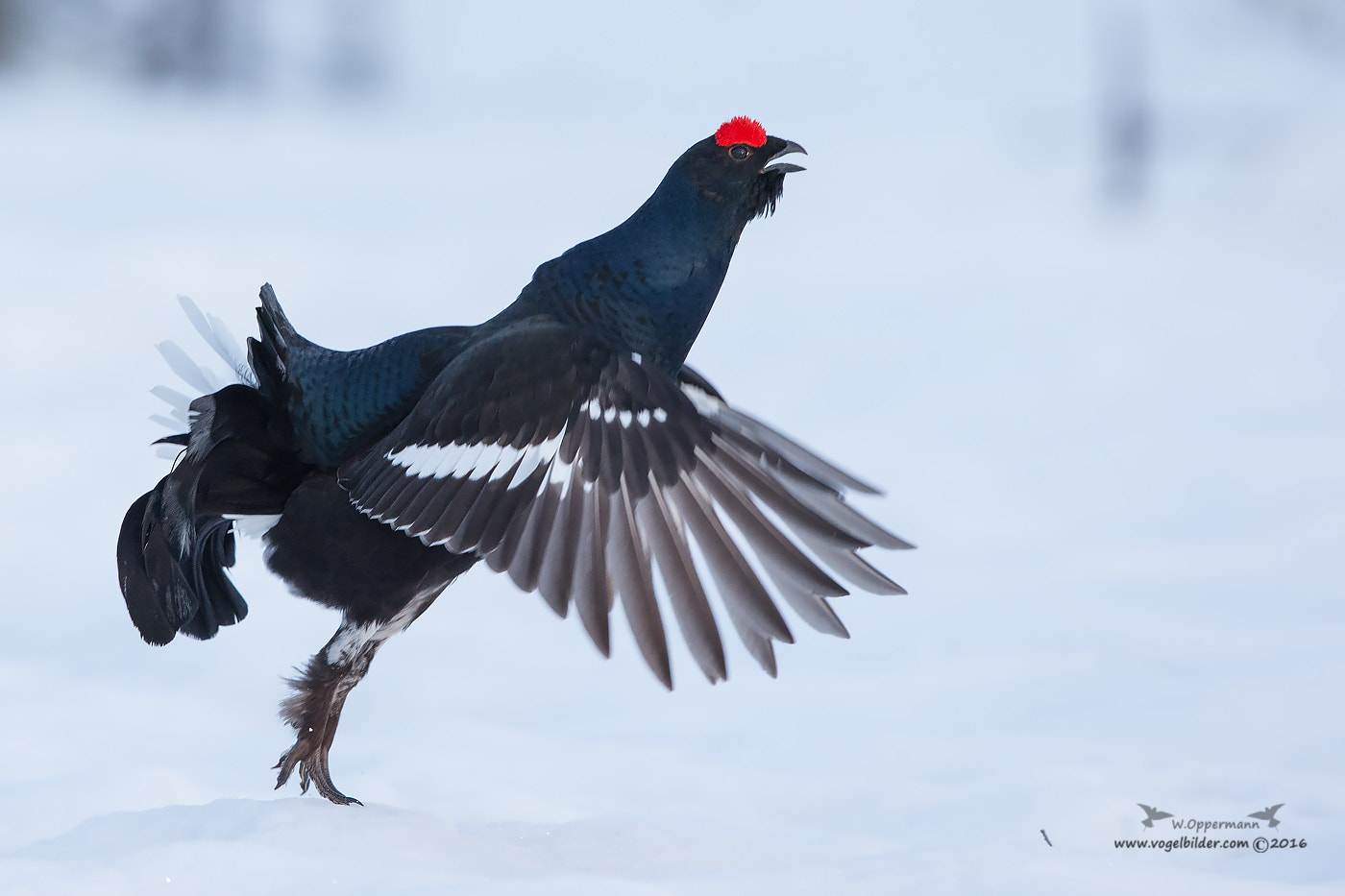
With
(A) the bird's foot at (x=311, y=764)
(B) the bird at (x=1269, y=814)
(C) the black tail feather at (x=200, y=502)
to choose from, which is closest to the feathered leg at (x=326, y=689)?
(A) the bird's foot at (x=311, y=764)

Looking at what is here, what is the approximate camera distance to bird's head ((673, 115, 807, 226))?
6.92 ft

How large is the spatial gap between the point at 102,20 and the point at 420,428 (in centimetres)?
607

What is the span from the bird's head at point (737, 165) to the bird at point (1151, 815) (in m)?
1.18

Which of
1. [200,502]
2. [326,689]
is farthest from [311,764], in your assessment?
[200,502]

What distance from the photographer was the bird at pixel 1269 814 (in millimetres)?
2189

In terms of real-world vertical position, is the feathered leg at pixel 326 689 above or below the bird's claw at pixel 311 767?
above

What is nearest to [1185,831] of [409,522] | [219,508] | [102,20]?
[409,522]

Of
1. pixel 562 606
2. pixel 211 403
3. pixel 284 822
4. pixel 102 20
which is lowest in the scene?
pixel 284 822

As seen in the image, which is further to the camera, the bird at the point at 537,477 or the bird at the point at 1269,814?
the bird at the point at 1269,814

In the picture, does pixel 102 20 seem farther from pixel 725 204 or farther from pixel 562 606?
pixel 562 606

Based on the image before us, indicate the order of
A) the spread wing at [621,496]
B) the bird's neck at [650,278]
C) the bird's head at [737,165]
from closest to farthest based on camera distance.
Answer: the spread wing at [621,496] → the bird's neck at [650,278] → the bird's head at [737,165]

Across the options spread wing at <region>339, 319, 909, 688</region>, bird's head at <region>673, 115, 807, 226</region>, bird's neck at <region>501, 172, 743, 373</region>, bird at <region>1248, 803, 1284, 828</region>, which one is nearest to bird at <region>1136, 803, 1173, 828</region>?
bird at <region>1248, 803, 1284, 828</region>

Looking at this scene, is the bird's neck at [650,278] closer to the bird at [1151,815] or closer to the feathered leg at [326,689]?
the feathered leg at [326,689]

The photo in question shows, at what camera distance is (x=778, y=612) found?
159 cm
